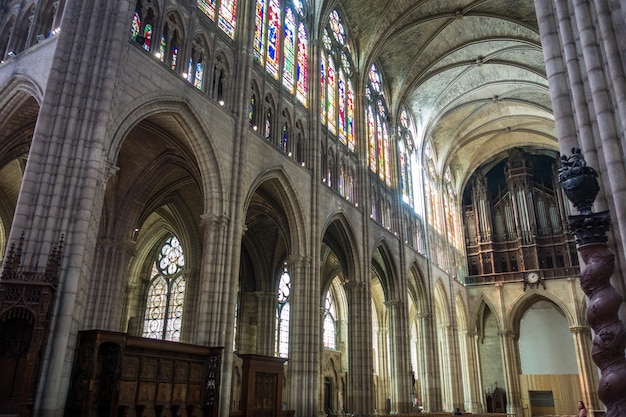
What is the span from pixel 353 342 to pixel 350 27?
45.6 feet

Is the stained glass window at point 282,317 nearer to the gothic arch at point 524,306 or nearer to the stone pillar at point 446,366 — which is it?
the stone pillar at point 446,366

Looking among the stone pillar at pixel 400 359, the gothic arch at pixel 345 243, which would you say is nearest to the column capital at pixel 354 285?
the gothic arch at pixel 345 243

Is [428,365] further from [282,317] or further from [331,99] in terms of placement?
[331,99]

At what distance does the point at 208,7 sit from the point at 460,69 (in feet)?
60.8

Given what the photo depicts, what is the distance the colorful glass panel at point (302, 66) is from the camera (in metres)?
18.1

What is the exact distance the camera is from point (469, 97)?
31031mm

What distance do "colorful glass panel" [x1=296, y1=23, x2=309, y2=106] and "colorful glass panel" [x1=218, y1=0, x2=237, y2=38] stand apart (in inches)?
139

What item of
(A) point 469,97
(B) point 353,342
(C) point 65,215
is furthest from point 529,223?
(C) point 65,215

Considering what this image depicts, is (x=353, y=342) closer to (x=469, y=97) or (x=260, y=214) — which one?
(x=260, y=214)

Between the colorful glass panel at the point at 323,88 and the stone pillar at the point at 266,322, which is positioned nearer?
the colorful glass panel at the point at 323,88

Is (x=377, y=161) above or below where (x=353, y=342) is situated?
above

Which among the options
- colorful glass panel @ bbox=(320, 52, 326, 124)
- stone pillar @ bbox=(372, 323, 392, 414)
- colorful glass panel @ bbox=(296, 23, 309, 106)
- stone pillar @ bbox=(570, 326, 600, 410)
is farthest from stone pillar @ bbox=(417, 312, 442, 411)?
colorful glass panel @ bbox=(296, 23, 309, 106)

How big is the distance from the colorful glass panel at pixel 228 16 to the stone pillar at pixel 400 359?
555 inches

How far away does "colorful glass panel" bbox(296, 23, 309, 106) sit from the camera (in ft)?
59.4
